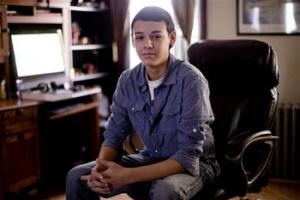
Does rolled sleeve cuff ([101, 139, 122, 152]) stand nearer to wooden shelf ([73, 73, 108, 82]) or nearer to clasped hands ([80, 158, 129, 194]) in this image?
clasped hands ([80, 158, 129, 194])

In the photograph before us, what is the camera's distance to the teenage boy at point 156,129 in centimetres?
169

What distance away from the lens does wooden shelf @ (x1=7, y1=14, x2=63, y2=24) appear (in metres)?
3.20

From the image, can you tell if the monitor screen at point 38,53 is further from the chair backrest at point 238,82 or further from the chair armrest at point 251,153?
the chair armrest at point 251,153

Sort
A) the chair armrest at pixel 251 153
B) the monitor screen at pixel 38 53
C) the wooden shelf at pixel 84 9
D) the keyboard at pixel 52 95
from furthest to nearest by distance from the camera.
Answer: the wooden shelf at pixel 84 9 → the monitor screen at pixel 38 53 → the keyboard at pixel 52 95 → the chair armrest at pixel 251 153

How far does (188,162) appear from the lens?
1.71m

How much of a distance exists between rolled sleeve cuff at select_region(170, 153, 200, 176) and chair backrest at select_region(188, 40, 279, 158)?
512 millimetres

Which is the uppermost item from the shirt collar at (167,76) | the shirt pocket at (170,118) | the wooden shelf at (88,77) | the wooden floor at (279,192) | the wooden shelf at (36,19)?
the wooden shelf at (36,19)

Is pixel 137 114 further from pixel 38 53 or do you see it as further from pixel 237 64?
pixel 38 53

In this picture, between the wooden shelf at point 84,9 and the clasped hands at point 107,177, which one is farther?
the wooden shelf at point 84,9

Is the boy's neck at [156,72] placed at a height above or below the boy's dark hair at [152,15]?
below

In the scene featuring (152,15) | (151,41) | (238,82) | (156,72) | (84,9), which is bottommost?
(238,82)

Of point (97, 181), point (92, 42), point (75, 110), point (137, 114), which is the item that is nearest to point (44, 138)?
point (75, 110)

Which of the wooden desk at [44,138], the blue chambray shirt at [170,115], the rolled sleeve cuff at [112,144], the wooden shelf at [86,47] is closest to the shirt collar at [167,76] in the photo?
the blue chambray shirt at [170,115]

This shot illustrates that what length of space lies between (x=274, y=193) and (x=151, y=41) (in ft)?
6.31
